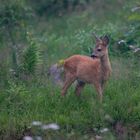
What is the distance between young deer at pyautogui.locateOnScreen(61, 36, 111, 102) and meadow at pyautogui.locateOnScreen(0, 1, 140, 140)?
19 centimetres

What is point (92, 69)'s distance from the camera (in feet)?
39.9

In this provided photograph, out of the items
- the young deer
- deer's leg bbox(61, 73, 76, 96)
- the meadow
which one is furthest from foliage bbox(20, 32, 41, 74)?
deer's leg bbox(61, 73, 76, 96)

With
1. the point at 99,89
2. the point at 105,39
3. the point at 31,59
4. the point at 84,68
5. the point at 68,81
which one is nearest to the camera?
the point at 99,89

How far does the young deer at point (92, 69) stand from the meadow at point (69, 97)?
194 mm

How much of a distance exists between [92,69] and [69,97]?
598 millimetres

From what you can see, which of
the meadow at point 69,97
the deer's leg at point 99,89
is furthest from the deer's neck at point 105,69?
the meadow at point 69,97

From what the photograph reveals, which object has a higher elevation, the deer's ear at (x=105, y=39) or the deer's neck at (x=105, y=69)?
the deer's ear at (x=105, y=39)

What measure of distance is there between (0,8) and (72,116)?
15.1ft

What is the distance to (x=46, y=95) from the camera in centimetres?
1209

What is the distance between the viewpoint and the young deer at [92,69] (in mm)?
12023

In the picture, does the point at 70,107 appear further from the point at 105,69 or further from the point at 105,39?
the point at 105,39

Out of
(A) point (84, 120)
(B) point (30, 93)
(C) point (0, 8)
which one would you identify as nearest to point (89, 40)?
(C) point (0, 8)

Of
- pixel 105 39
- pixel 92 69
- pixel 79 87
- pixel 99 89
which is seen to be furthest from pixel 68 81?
pixel 105 39

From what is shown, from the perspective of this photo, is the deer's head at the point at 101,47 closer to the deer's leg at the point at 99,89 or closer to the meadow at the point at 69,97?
the deer's leg at the point at 99,89
